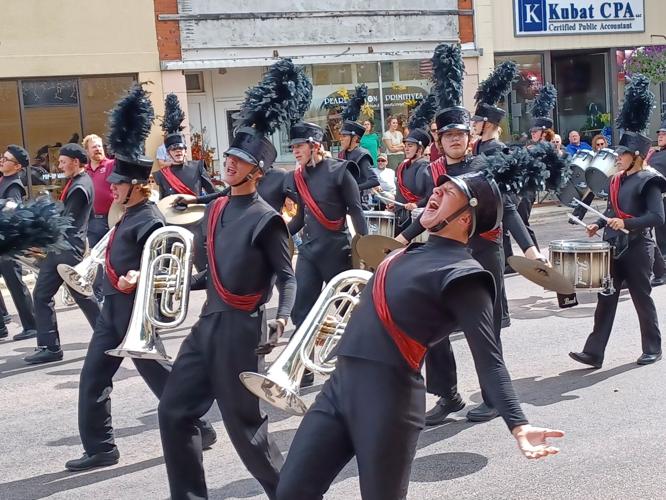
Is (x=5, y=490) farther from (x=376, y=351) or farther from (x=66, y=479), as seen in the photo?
(x=376, y=351)

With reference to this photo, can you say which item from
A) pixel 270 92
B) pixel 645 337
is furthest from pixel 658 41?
pixel 270 92

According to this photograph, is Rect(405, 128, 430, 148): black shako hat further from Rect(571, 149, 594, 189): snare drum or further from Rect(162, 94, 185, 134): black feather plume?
Rect(162, 94, 185, 134): black feather plume

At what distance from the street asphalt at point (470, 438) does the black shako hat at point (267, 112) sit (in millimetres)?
1894

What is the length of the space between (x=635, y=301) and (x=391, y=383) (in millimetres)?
4905

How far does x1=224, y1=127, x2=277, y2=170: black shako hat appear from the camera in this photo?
18.2 ft

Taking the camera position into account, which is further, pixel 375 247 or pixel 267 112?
pixel 375 247

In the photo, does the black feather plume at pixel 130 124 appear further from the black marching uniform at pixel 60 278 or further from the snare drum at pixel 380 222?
the snare drum at pixel 380 222

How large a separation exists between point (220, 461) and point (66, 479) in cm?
92

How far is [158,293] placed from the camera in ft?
19.6

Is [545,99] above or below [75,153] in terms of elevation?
above

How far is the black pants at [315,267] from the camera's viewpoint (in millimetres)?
8273

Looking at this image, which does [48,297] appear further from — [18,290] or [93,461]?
[93,461]

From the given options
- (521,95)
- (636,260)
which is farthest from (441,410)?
(521,95)

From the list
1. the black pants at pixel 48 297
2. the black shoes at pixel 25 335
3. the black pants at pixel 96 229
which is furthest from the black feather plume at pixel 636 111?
the black shoes at pixel 25 335
